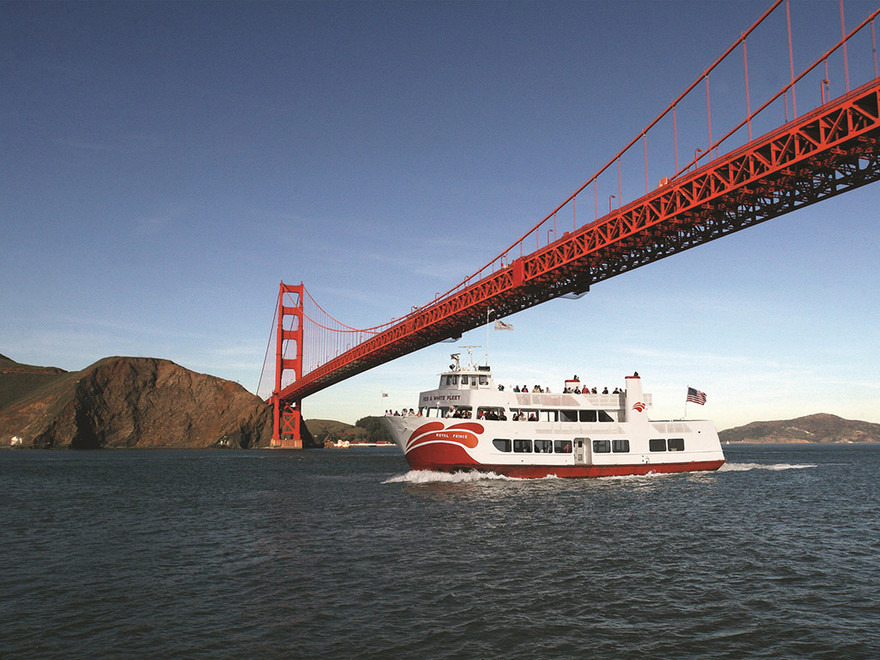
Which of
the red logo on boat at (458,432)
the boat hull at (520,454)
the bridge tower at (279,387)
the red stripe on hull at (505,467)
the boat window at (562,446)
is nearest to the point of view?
the red logo on boat at (458,432)

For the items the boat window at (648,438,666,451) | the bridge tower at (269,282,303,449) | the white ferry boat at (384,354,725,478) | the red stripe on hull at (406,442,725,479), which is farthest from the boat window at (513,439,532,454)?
the bridge tower at (269,282,303,449)

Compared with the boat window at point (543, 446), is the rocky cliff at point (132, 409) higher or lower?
higher

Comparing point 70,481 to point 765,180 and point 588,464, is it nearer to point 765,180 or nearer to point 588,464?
point 588,464

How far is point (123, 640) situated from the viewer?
10.2 m

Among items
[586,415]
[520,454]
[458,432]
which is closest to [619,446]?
[586,415]

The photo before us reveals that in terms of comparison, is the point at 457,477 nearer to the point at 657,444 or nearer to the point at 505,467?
the point at 505,467

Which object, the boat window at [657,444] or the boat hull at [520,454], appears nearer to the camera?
the boat hull at [520,454]

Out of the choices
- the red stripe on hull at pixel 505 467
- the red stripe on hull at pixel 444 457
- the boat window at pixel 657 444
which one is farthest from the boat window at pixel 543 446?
the boat window at pixel 657 444

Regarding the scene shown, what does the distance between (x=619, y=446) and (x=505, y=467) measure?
7.75m

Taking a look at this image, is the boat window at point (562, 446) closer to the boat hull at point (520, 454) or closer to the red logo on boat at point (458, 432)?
the boat hull at point (520, 454)

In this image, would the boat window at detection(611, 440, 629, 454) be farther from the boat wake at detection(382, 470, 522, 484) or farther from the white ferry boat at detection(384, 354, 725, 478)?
the boat wake at detection(382, 470, 522, 484)

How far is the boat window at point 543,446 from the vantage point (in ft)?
113

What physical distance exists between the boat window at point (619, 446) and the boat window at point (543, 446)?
13.9 ft

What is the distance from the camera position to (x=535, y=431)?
3441 cm
